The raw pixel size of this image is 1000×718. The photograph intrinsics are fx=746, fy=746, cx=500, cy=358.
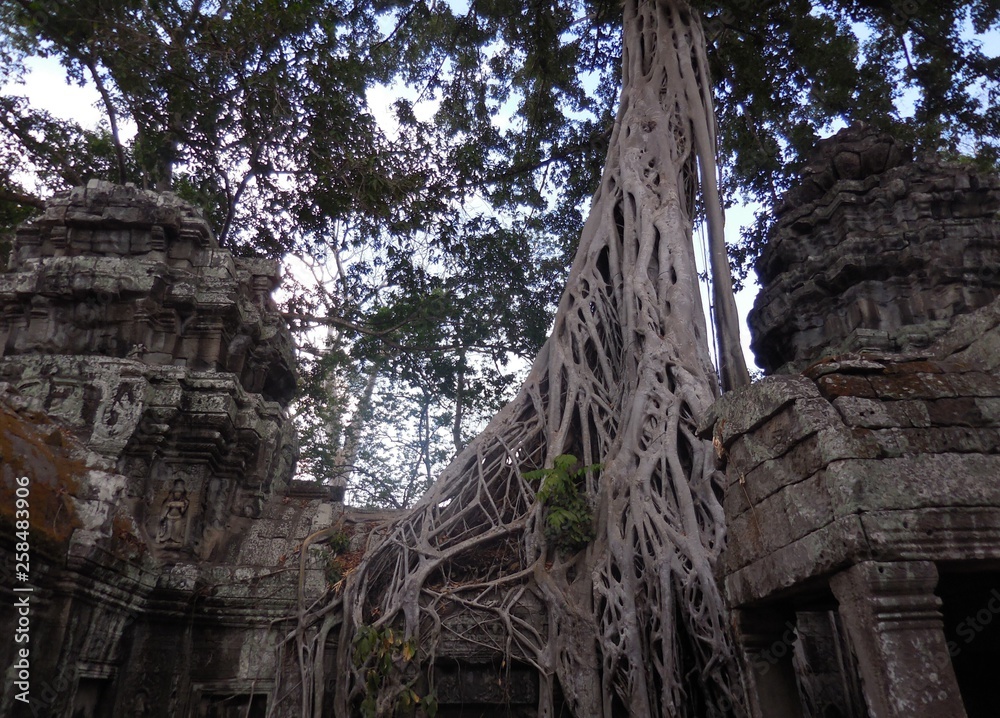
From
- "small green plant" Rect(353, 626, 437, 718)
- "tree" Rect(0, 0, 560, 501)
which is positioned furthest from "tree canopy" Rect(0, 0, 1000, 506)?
"small green plant" Rect(353, 626, 437, 718)

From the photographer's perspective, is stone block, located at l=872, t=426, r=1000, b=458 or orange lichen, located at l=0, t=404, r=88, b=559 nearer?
stone block, located at l=872, t=426, r=1000, b=458

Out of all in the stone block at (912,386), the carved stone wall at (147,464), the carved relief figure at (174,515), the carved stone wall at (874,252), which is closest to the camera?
the stone block at (912,386)

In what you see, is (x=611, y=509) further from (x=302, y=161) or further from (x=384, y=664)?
(x=302, y=161)

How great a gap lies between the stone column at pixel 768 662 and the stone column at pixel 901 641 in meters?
0.49

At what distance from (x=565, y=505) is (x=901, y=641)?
8.68 ft

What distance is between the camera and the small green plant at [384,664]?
3.81 m

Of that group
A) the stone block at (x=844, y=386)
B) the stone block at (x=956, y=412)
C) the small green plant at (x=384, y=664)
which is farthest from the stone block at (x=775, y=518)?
the small green plant at (x=384, y=664)

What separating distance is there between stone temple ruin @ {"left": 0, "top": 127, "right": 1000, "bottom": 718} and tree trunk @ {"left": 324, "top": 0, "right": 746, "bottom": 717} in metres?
0.39

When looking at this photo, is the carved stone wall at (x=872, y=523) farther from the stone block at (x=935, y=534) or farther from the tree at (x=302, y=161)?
the tree at (x=302, y=161)

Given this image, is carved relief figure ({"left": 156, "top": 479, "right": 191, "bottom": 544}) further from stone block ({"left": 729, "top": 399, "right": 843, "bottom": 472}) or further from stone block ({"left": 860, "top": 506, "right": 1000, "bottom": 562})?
stone block ({"left": 860, "top": 506, "right": 1000, "bottom": 562})

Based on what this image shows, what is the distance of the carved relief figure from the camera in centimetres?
495

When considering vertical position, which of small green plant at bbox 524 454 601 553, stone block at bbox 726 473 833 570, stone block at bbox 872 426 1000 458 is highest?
small green plant at bbox 524 454 601 553

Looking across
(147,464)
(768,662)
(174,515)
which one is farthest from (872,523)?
(147,464)

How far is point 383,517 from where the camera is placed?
18.9 feet
